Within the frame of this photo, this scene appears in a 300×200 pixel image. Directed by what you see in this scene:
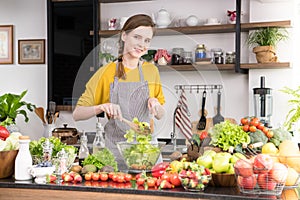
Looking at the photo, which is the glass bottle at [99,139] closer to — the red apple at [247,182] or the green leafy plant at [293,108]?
the red apple at [247,182]

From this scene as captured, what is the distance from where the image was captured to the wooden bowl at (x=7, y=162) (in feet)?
7.83

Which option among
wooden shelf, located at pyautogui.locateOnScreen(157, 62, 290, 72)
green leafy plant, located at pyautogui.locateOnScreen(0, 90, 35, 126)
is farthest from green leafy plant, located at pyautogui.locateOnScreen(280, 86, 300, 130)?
green leafy plant, located at pyautogui.locateOnScreen(0, 90, 35, 126)

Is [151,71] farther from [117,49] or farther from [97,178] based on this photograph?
[97,178]

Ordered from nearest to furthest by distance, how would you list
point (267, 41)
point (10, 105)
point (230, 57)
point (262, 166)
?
point (262, 166), point (267, 41), point (230, 57), point (10, 105)

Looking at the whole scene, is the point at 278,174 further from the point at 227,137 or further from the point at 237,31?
the point at 237,31

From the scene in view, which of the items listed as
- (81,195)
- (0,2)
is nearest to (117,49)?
(81,195)

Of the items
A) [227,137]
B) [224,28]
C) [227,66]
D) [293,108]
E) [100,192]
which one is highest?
[224,28]

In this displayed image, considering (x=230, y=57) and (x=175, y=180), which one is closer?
(x=175, y=180)

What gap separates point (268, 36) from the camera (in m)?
4.69

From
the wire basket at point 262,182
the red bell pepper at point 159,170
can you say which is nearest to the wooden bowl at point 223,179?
the wire basket at point 262,182

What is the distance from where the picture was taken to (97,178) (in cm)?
235

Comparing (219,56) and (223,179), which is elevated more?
(219,56)

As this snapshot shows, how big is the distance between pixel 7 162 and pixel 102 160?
449 millimetres

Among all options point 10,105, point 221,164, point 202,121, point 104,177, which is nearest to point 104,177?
point 104,177
